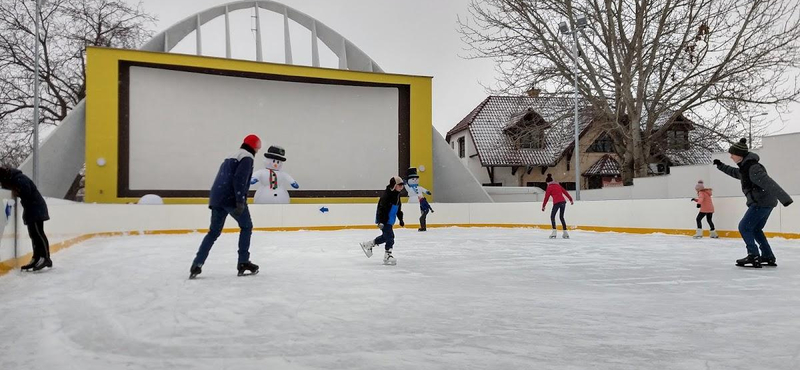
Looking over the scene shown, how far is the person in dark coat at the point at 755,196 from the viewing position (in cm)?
612

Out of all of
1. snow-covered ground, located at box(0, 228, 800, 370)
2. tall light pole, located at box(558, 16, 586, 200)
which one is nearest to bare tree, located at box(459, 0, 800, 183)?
tall light pole, located at box(558, 16, 586, 200)

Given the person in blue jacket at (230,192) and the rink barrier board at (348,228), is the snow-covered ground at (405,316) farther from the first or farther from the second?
the rink barrier board at (348,228)

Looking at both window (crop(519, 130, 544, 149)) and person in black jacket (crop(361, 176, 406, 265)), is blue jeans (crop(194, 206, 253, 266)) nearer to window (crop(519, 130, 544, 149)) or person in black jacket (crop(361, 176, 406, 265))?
person in black jacket (crop(361, 176, 406, 265))

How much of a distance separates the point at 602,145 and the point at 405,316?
29.2 meters

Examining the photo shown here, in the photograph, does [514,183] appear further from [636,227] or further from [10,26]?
[10,26]

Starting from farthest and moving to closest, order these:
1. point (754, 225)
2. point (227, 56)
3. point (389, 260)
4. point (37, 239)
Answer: point (227, 56)
point (389, 260)
point (37, 239)
point (754, 225)

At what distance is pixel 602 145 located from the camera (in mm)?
30547

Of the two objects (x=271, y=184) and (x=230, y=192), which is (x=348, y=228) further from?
(x=230, y=192)

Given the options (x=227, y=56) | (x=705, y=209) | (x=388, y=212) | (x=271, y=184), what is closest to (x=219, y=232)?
(x=388, y=212)

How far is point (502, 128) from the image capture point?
3067 centimetres

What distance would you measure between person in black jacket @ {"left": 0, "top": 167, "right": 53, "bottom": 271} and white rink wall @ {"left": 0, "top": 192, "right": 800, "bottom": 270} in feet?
6.45

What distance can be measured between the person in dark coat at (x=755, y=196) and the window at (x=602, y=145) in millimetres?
24766

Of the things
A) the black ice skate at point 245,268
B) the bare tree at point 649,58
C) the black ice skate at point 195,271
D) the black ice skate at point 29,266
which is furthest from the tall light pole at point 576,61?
the black ice skate at point 29,266

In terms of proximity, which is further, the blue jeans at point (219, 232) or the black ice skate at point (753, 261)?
the black ice skate at point (753, 261)
